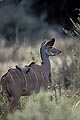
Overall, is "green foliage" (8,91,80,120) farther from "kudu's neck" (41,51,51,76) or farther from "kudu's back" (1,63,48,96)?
"kudu's neck" (41,51,51,76)

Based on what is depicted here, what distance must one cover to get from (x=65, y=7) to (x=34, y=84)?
50.8 ft

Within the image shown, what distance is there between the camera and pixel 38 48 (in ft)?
50.9

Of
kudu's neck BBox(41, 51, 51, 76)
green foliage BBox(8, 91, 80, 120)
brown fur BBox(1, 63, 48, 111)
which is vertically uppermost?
kudu's neck BBox(41, 51, 51, 76)

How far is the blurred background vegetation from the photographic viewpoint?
5250 mm

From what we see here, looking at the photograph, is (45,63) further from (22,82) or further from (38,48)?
(38,48)

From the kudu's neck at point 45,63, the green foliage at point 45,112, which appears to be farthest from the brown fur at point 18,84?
the green foliage at point 45,112

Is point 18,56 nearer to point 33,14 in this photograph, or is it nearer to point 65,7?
point 65,7

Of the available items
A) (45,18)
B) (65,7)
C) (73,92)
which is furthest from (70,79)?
(45,18)

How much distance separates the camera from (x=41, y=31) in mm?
24500

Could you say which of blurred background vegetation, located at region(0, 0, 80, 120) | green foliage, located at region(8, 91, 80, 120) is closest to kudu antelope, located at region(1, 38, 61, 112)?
blurred background vegetation, located at region(0, 0, 80, 120)

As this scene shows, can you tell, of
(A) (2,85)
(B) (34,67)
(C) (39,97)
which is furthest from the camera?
(B) (34,67)

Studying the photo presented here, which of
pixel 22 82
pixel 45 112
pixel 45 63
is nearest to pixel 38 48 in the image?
pixel 45 63

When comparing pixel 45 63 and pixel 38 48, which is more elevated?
pixel 38 48

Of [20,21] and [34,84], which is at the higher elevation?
[20,21]
